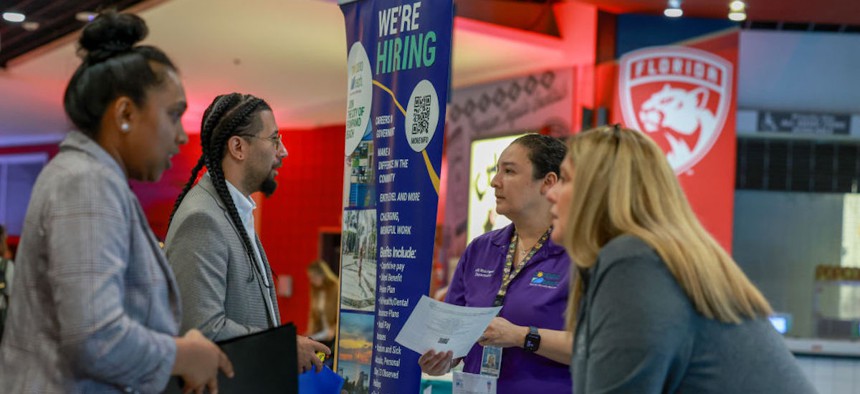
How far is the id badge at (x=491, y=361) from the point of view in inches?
109

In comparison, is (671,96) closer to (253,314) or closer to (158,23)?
(158,23)

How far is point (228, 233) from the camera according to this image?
2318 millimetres

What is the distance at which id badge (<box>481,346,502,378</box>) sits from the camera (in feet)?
9.05

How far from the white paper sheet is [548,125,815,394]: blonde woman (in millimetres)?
735

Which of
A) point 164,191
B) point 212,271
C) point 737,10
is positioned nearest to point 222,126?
point 212,271

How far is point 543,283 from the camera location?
9.09 ft

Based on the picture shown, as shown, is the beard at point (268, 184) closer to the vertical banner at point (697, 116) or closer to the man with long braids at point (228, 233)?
the man with long braids at point (228, 233)

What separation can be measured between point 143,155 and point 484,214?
6.27 m

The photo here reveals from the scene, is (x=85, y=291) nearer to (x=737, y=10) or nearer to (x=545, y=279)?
(x=545, y=279)

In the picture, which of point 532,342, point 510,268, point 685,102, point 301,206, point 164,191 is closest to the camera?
point 532,342

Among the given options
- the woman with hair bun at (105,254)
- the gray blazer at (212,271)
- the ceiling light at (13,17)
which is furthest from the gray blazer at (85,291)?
the ceiling light at (13,17)

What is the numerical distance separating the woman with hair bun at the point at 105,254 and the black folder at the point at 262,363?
0.13 meters

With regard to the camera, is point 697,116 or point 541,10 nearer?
point 697,116

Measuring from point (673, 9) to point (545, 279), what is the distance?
19.9ft
